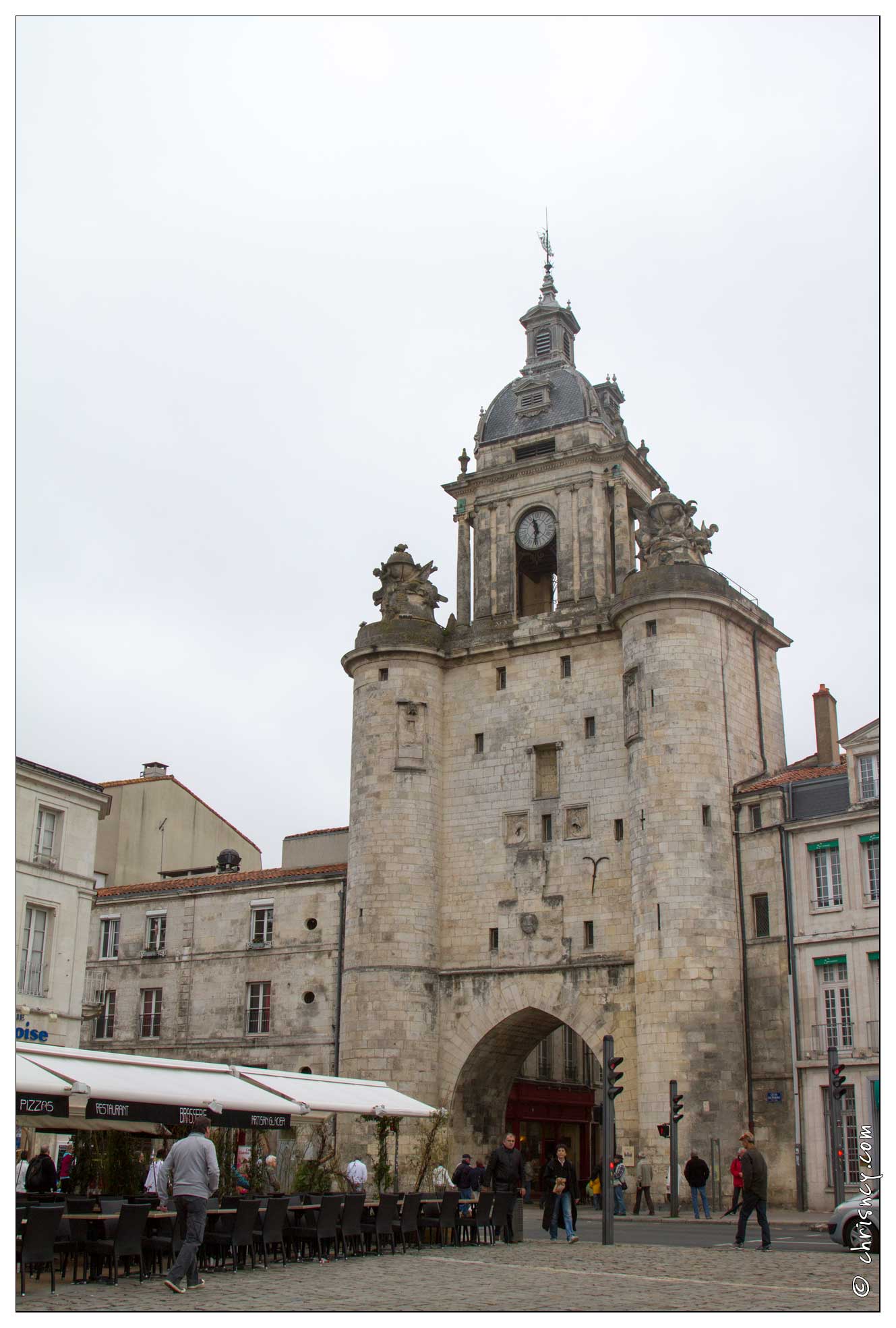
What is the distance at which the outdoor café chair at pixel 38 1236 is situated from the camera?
43.5 feet

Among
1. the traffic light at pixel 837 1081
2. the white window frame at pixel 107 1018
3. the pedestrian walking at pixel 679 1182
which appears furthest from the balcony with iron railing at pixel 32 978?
the traffic light at pixel 837 1081

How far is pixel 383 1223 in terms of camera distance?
59.0 feet

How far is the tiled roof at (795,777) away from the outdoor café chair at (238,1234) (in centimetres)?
1873

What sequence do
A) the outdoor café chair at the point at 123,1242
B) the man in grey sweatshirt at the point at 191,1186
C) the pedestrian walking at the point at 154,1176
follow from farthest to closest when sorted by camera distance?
the pedestrian walking at the point at 154,1176 → the outdoor café chair at the point at 123,1242 → the man in grey sweatshirt at the point at 191,1186

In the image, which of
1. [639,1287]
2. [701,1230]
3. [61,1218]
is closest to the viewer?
[639,1287]

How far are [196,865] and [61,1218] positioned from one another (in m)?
36.4

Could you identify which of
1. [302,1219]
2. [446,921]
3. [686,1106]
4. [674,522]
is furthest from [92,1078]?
[674,522]

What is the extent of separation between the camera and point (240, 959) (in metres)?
39.2

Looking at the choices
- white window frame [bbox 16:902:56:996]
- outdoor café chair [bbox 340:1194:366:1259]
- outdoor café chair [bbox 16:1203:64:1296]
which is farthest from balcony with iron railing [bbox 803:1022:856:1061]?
outdoor café chair [bbox 16:1203:64:1296]

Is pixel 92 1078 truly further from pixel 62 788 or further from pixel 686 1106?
pixel 686 1106

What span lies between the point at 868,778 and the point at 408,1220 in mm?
16015

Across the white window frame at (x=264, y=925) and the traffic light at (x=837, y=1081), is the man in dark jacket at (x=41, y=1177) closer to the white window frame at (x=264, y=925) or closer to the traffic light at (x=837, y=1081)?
the traffic light at (x=837, y=1081)

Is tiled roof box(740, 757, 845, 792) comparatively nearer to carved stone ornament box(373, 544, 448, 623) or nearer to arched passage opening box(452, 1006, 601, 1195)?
arched passage opening box(452, 1006, 601, 1195)

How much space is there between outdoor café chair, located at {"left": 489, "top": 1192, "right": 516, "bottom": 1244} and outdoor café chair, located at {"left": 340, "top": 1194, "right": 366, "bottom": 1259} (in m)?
2.24
